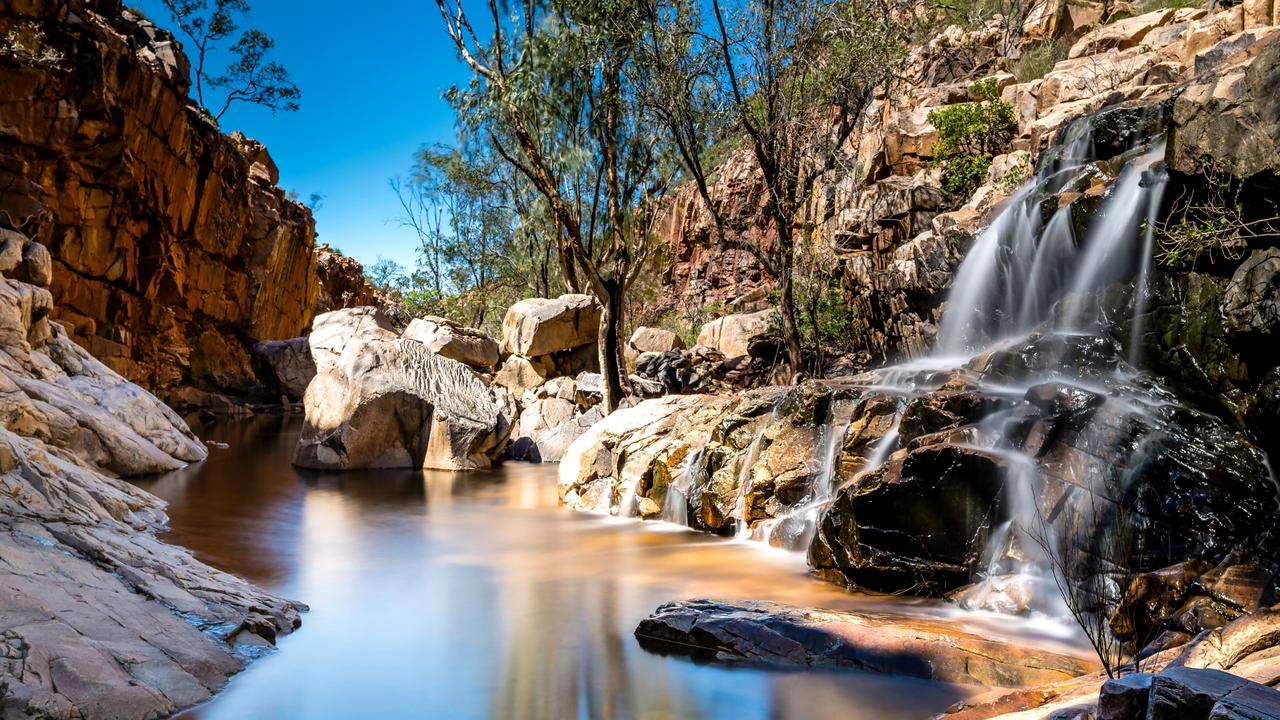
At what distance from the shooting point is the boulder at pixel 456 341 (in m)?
21.0

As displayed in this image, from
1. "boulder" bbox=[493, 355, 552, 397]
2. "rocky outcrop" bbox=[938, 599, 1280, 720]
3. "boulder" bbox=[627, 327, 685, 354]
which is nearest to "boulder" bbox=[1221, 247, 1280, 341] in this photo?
"rocky outcrop" bbox=[938, 599, 1280, 720]

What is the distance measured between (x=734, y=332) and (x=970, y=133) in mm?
8001

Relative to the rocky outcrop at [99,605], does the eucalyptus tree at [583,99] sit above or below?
above

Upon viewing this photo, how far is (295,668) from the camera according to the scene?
15.0 feet

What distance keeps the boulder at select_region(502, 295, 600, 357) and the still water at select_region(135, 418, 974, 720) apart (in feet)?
30.5

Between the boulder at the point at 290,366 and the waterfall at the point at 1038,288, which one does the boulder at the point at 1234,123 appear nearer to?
the waterfall at the point at 1038,288

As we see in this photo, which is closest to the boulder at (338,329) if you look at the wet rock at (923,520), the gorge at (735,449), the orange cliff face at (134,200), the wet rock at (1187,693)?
the orange cliff face at (134,200)

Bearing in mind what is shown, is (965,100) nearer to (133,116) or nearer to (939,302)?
(939,302)

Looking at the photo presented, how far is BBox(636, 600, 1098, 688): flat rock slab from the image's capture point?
14.7 feet

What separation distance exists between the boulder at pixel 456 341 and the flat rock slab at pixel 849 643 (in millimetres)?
16281

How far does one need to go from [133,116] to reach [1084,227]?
25.5 m

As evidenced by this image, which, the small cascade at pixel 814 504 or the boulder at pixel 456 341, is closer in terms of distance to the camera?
the small cascade at pixel 814 504

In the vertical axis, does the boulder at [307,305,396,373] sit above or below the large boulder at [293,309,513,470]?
above

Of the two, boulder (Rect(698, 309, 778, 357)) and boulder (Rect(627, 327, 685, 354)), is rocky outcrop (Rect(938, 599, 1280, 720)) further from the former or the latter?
boulder (Rect(627, 327, 685, 354))
